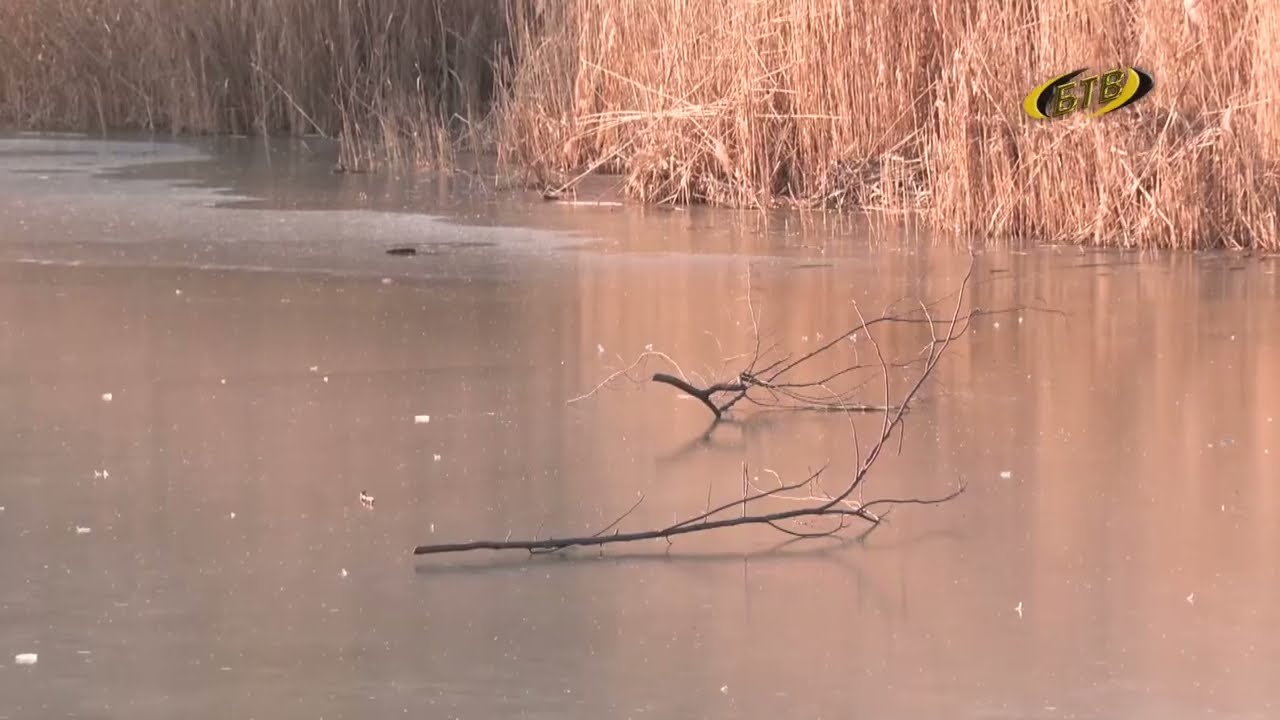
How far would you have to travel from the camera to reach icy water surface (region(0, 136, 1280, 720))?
2.68m

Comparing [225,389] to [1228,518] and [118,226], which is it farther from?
[118,226]

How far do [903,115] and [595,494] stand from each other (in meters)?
5.04

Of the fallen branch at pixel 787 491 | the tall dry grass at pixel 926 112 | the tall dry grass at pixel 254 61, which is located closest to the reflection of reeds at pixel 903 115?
the tall dry grass at pixel 926 112

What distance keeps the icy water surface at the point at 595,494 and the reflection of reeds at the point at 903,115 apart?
0.41m

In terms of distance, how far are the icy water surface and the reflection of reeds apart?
41 centimetres

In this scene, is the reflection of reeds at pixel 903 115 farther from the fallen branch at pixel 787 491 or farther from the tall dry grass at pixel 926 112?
the fallen branch at pixel 787 491

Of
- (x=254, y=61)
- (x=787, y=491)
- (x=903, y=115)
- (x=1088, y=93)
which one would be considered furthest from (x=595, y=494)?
(x=254, y=61)

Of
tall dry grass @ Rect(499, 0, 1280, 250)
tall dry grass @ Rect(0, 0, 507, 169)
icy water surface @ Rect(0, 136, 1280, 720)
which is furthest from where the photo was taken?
tall dry grass @ Rect(0, 0, 507, 169)

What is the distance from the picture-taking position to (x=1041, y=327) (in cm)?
561

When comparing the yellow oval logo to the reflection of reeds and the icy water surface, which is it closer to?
the reflection of reeds

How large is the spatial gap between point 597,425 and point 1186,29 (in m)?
3.80

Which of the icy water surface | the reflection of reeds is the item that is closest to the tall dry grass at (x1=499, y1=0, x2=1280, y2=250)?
the reflection of reeds

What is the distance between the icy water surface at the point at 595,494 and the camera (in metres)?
2.68

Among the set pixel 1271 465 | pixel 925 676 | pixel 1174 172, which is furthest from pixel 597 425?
pixel 1174 172
